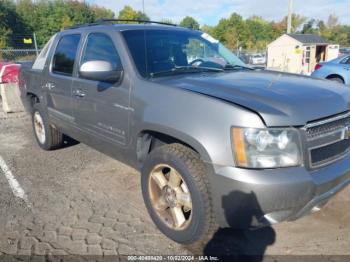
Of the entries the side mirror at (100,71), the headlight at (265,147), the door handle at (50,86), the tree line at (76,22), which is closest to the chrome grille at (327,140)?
the headlight at (265,147)

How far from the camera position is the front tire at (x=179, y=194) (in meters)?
2.54

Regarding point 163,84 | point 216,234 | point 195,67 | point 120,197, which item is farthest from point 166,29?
point 216,234

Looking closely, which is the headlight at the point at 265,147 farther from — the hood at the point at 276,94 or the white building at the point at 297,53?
the white building at the point at 297,53

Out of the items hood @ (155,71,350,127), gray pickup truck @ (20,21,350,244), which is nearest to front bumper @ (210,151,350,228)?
gray pickup truck @ (20,21,350,244)

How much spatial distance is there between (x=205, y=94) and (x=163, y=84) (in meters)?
0.46

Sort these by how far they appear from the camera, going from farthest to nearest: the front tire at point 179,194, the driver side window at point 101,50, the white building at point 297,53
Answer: the white building at point 297,53, the driver side window at point 101,50, the front tire at point 179,194

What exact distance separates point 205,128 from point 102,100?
141 cm

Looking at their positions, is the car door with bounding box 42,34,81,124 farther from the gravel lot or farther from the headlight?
the headlight

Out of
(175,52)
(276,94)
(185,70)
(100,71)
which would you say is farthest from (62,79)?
(276,94)

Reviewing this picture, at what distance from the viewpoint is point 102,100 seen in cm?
342

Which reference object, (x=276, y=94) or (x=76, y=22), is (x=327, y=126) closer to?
(x=276, y=94)

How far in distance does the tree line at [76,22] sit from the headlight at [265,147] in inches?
1582

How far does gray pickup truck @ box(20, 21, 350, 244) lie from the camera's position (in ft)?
7.54

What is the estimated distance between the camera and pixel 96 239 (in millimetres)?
3027
